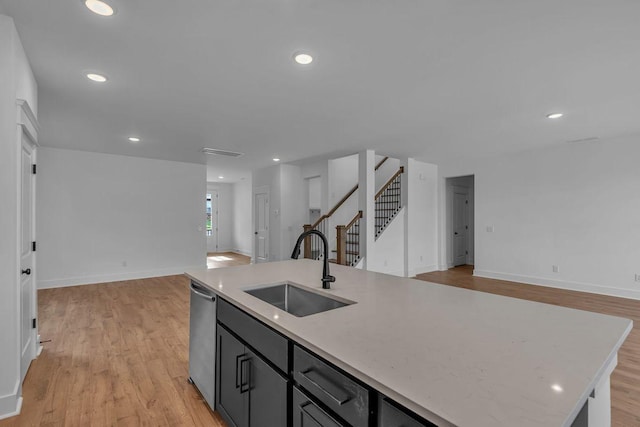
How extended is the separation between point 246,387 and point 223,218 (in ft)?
32.6

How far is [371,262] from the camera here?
19.2 feet

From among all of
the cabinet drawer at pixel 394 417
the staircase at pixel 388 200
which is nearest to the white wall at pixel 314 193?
the staircase at pixel 388 200

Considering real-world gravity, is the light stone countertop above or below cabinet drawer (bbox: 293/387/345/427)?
above

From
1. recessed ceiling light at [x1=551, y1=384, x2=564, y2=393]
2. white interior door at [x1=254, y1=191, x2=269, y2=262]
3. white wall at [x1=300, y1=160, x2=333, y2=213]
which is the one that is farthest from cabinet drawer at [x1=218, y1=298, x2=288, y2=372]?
white interior door at [x1=254, y1=191, x2=269, y2=262]

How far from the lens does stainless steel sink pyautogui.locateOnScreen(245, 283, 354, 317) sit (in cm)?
190

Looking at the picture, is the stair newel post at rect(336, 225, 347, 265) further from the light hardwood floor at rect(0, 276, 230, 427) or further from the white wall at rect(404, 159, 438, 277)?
→ the light hardwood floor at rect(0, 276, 230, 427)

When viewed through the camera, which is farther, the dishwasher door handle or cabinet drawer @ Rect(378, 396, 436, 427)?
the dishwasher door handle

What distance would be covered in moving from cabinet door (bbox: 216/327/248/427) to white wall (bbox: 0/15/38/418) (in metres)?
1.40

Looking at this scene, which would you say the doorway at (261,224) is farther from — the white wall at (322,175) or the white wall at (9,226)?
the white wall at (9,226)

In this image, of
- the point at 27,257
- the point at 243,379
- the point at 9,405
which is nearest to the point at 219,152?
the point at 27,257

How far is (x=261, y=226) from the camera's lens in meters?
8.19

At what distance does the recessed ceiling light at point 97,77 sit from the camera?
8.98 feet

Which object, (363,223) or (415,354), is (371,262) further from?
(415,354)

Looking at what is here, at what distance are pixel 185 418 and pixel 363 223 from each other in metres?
4.23
